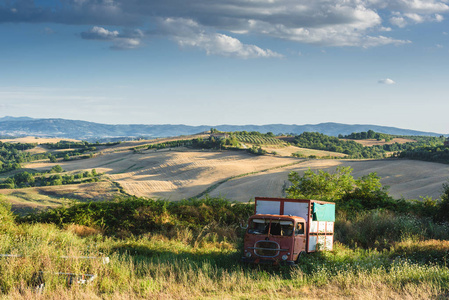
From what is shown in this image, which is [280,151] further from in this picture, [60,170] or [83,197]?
[83,197]

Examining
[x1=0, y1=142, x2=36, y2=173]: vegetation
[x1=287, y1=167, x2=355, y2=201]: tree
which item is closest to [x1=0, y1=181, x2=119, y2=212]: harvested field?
[x1=287, y1=167, x2=355, y2=201]: tree

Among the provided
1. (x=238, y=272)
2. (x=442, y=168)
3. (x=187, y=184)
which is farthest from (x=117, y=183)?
(x=238, y=272)

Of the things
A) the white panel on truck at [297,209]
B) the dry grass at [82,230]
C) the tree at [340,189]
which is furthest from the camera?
the tree at [340,189]

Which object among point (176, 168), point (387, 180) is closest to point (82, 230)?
point (387, 180)

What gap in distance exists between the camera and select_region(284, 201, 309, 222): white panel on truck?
13.1 metres

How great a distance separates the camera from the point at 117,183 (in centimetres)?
8338

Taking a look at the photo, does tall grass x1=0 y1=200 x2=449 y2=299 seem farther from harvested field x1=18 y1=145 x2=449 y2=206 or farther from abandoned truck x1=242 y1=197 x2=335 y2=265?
harvested field x1=18 y1=145 x2=449 y2=206

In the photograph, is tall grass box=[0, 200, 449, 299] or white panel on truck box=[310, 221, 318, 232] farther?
white panel on truck box=[310, 221, 318, 232]

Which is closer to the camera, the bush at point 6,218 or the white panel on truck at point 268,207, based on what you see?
the white panel on truck at point 268,207

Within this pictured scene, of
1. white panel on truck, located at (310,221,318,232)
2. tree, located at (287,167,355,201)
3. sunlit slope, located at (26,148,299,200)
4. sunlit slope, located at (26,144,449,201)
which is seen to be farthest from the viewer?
sunlit slope, located at (26,148,299,200)

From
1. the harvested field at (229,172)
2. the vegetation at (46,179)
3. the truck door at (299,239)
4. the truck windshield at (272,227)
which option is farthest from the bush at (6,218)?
the vegetation at (46,179)

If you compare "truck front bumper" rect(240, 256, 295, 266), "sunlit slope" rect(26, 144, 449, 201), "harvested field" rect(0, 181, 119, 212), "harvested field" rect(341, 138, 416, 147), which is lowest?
"harvested field" rect(0, 181, 119, 212)

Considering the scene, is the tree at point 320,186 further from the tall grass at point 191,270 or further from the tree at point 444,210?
the tall grass at point 191,270

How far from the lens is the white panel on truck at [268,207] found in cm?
1349
